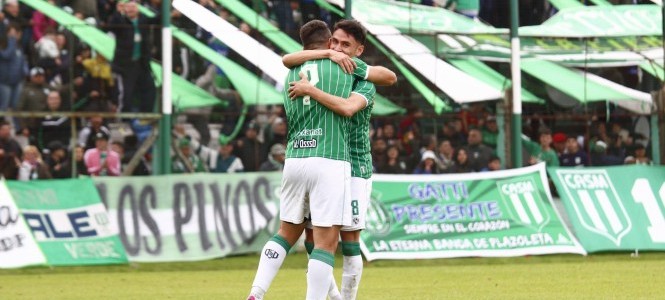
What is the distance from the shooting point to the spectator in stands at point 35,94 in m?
19.7

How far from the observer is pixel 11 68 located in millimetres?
19750

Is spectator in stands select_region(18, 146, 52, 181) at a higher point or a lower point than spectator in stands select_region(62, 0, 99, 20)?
lower

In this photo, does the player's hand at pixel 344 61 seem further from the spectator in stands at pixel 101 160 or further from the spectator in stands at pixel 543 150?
the spectator in stands at pixel 543 150

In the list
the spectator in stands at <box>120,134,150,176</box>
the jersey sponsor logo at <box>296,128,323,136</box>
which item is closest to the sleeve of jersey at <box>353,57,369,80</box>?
the jersey sponsor logo at <box>296,128,323,136</box>

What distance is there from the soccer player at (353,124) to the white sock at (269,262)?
0.45 m

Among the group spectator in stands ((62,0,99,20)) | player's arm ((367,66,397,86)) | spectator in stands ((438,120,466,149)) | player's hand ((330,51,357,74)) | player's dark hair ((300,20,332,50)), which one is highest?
spectator in stands ((62,0,99,20))

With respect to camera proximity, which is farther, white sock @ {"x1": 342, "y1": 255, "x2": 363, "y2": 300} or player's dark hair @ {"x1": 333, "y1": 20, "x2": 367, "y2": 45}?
white sock @ {"x1": 342, "y1": 255, "x2": 363, "y2": 300}

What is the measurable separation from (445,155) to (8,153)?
6361 millimetres

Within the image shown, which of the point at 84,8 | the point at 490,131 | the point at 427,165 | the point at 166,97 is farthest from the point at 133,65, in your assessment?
the point at 490,131

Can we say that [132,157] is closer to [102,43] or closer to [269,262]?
[102,43]

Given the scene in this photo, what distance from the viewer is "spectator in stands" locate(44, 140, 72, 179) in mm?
19797

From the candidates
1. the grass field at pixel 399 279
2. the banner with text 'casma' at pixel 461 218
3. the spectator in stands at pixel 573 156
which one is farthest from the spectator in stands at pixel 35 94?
the spectator in stands at pixel 573 156

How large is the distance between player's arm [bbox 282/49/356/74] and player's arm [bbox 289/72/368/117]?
138 mm

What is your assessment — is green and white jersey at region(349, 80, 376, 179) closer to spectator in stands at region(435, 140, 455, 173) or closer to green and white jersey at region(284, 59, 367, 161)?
A: green and white jersey at region(284, 59, 367, 161)
